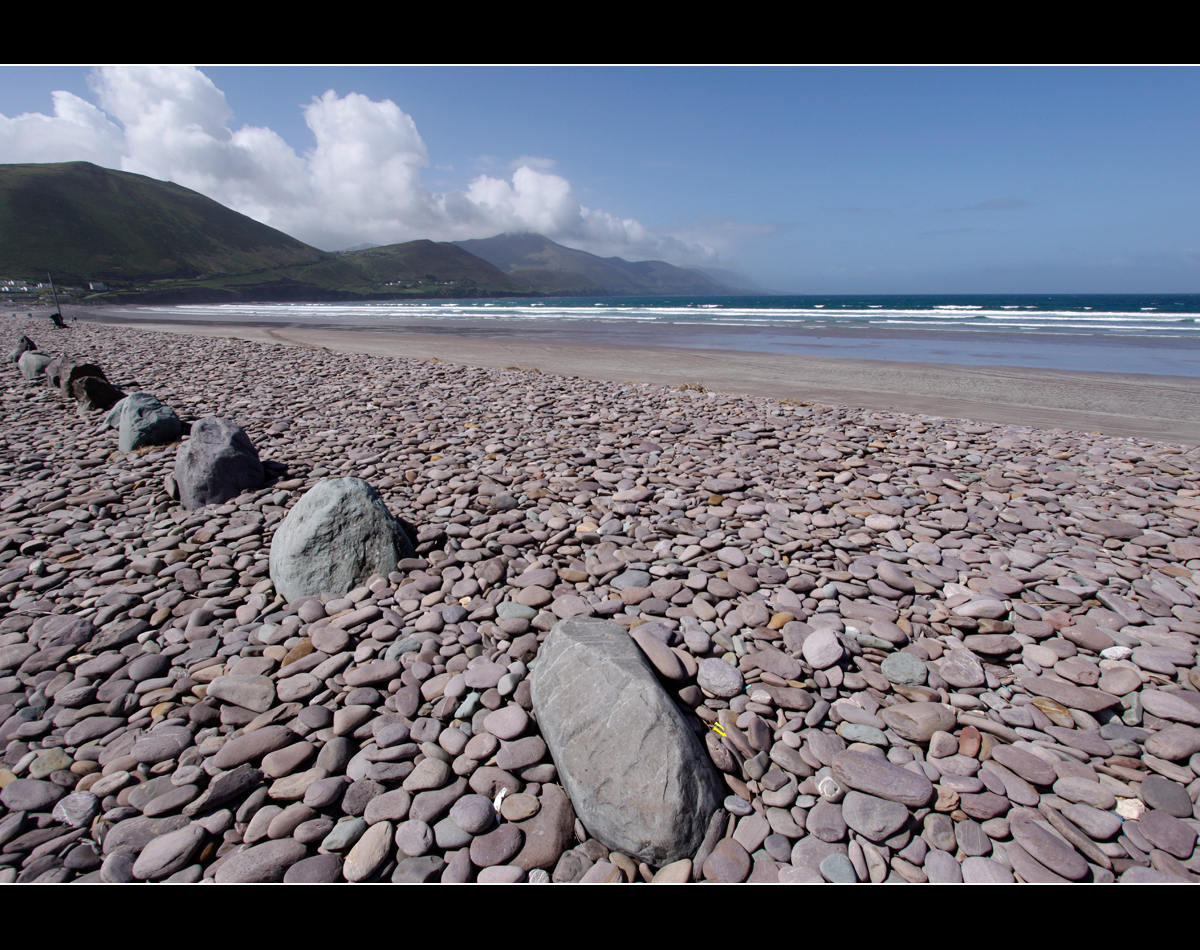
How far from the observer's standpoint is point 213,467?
4.25 metres

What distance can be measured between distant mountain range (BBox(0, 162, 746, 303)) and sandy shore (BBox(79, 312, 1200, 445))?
86.1m

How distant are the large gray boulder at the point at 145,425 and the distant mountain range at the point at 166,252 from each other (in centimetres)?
9128

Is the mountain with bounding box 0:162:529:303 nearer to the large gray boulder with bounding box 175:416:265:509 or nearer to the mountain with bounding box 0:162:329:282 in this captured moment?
the mountain with bounding box 0:162:329:282

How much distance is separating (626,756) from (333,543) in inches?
87.7

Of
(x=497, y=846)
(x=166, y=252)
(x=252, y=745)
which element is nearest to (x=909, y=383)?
(x=497, y=846)

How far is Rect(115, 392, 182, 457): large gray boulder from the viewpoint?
559 centimetres

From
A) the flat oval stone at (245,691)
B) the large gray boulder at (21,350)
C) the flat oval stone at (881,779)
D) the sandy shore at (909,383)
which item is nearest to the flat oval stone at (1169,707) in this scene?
the flat oval stone at (881,779)

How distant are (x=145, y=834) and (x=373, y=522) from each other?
1.80 metres

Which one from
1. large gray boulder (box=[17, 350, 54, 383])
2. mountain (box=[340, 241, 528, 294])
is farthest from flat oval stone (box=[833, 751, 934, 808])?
mountain (box=[340, 241, 528, 294])

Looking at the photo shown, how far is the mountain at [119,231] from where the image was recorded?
92.2 m
